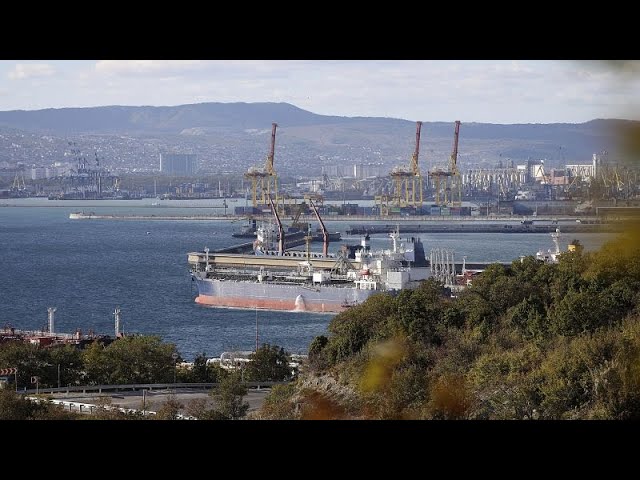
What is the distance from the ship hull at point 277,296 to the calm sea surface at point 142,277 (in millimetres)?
167

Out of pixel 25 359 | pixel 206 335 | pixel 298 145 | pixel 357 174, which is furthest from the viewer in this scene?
pixel 298 145

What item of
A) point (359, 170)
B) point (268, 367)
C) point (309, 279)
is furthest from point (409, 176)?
point (268, 367)

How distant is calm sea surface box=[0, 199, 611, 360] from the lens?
30.1 feet

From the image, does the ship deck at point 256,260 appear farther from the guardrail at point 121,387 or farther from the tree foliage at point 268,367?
the guardrail at point 121,387

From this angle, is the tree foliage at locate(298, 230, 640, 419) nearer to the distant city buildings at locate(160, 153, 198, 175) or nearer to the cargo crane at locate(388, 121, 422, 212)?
the cargo crane at locate(388, 121, 422, 212)

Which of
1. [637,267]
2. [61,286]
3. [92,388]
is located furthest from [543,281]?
[61,286]

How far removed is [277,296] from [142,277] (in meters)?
2.84

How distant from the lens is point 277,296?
10.8 m

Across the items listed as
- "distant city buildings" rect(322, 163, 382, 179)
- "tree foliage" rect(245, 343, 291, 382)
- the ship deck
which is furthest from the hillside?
"tree foliage" rect(245, 343, 291, 382)

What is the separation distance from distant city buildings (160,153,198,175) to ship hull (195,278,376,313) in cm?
2560
